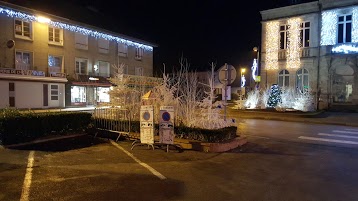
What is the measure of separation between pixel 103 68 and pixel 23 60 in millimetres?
11197

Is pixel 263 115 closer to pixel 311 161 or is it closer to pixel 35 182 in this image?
pixel 311 161

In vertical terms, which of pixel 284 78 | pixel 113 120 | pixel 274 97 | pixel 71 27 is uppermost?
pixel 71 27

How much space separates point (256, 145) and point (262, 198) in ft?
17.0

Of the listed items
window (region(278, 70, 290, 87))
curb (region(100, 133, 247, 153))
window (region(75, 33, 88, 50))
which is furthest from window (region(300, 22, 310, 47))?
Result: window (region(75, 33, 88, 50))

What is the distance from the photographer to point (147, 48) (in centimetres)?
4541

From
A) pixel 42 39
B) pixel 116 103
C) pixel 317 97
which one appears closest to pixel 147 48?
pixel 42 39

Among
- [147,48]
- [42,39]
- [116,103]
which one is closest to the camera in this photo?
[116,103]

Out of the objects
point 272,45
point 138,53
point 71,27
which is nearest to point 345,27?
point 272,45

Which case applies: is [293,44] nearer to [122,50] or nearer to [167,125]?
[167,125]

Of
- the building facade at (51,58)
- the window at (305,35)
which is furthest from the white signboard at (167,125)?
the window at (305,35)

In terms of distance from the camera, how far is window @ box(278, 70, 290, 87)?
2796 cm

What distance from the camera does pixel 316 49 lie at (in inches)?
1032

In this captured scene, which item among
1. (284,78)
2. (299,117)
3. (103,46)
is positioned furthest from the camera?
(103,46)

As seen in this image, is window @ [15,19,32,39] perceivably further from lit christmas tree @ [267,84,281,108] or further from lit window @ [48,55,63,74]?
lit christmas tree @ [267,84,281,108]
